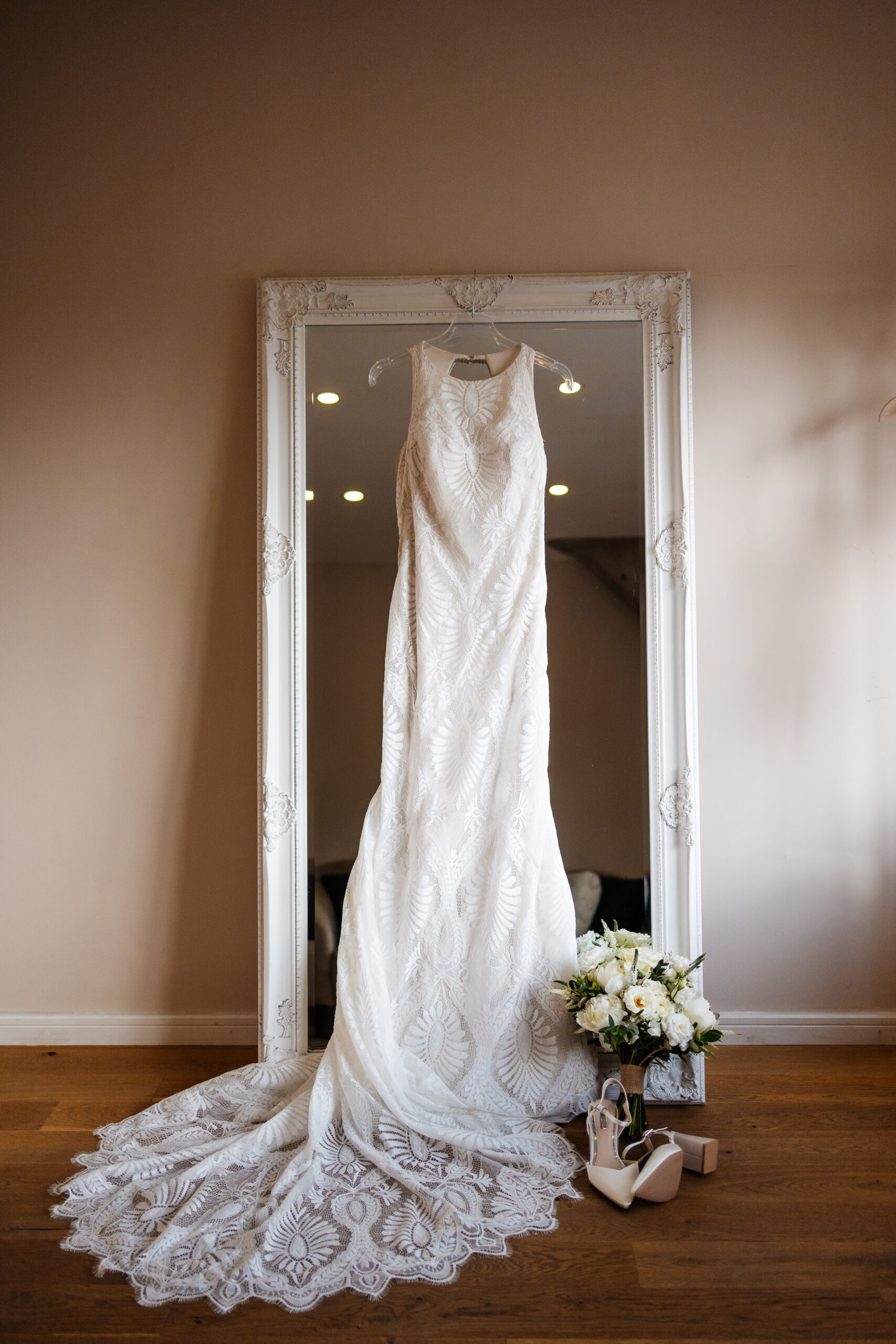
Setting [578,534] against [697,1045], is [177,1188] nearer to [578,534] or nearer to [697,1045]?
[697,1045]

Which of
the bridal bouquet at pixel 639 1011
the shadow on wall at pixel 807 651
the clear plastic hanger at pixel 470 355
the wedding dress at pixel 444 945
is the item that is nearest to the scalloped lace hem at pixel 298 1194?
the wedding dress at pixel 444 945

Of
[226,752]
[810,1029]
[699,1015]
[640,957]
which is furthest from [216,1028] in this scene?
[810,1029]

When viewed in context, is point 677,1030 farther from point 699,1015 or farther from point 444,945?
point 444,945

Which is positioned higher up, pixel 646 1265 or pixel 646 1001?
pixel 646 1001

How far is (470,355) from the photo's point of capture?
2406 mm

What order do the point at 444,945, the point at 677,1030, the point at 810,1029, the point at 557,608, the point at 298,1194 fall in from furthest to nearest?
the point at 810,1029, the point at 557,608, the point at 444,945, the point at 677,1030, the point at 298,1194

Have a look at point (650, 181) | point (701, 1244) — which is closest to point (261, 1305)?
point (701, 1244)

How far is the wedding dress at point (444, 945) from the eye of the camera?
1811 millimetres

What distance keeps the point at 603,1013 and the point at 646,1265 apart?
0.49 metres

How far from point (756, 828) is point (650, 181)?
6.64 ft

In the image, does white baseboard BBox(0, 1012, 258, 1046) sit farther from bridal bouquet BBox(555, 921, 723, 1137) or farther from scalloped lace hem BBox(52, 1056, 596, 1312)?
bridal bouquet BBox(555, 921, 723, 1137)

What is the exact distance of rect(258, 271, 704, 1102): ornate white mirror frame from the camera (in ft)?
7.76

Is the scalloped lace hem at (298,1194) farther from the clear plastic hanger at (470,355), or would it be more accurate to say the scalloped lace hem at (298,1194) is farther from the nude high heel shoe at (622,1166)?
the clear plastic hanger at (470,355)

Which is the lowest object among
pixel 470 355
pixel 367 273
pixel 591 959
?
pixel 591 959
